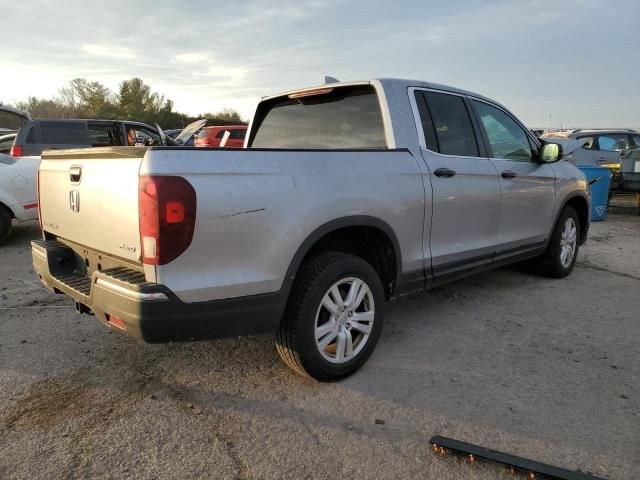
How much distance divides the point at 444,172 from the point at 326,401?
1.79 metres

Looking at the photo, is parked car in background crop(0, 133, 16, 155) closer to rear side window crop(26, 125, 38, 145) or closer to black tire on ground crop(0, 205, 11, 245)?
rear side window crop(26, 125, 38, 145)

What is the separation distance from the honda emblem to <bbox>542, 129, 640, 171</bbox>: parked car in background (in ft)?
35.0

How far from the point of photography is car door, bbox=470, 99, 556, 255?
427 cm

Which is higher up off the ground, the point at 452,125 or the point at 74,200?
the point at 452,125

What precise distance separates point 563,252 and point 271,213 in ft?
13.2

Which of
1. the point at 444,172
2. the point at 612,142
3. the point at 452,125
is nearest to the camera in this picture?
the point at 444,172

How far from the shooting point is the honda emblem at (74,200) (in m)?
2.88

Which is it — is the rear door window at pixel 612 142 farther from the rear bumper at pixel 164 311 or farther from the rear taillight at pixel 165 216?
the rear taillight at pixel 165 216

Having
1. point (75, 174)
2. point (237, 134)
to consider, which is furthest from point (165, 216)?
point (237, 134)

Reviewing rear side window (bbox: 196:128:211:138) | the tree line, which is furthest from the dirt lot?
the tree line

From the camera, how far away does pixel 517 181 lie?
14.4 feet

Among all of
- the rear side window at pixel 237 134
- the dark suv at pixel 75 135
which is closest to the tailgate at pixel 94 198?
the dark suv at pixel 75 135

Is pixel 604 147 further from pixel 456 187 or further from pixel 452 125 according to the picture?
pixel 456 187

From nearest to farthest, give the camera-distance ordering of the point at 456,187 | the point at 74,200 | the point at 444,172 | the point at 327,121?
the point at 74,200 → the point at 444,172 → the point at 456,187 → the point at 327,121
